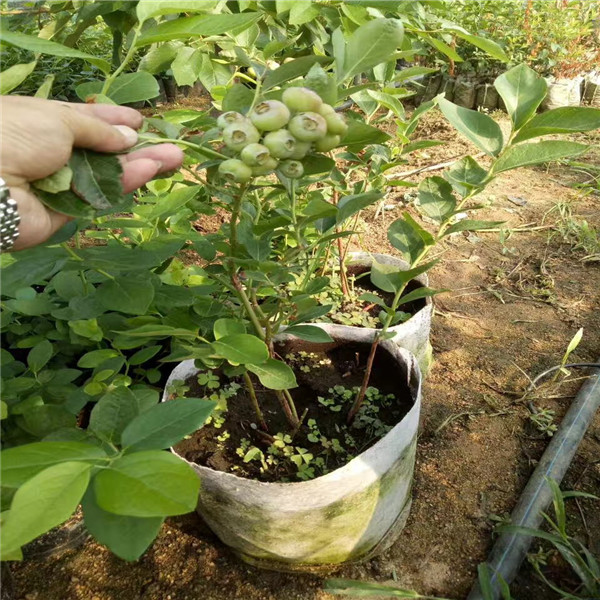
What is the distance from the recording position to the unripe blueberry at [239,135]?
64 centimetres

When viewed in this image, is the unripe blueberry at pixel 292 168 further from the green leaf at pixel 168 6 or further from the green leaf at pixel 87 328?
the green leaf at pixel 87 328

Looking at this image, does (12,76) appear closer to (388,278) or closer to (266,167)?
(266,167)

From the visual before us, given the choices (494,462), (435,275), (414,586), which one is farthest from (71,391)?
(435,275)

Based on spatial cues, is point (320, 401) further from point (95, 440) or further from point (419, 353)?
point (95, 440)

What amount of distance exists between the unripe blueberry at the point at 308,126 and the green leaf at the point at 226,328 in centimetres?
42

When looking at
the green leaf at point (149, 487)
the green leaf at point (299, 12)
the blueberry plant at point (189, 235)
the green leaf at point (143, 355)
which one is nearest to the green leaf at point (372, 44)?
the blueberry plant at point (189, 235)

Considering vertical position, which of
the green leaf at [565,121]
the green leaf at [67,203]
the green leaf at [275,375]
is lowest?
the green leaf at [275,375]

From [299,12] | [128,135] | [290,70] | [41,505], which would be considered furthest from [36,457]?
[299,12]

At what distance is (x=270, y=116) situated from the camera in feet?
2.07

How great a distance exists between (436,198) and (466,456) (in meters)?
0.95

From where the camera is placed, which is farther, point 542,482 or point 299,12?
point 542,482

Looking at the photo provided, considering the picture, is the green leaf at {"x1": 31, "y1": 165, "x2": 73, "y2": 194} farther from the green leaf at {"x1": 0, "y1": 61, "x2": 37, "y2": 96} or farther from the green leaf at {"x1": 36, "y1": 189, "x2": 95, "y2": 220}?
the green leaf at {"x1": 0, "y1": 61, "x2": 37, "y2": 96}

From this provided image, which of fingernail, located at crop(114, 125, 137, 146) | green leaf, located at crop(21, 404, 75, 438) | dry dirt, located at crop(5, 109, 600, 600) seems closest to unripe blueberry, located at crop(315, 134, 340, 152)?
fingernail, located at crop(114, 125, 137, 146)

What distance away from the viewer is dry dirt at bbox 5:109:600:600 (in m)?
1.34
